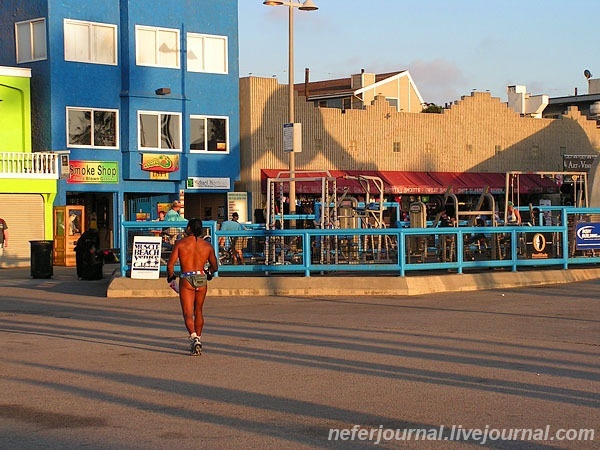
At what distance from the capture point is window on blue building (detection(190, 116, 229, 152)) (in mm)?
41656

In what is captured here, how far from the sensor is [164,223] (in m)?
21.7

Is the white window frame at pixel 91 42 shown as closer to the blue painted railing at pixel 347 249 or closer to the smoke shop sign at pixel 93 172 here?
the smoke shop sign at pixel 93 172

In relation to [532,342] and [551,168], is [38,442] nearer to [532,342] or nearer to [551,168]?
Answer: [532,342]

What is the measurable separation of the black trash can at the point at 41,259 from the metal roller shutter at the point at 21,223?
7.81 metres

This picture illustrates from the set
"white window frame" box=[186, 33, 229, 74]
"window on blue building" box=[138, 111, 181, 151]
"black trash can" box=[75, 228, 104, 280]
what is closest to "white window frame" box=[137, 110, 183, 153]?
"window on blue building" box=[138, 111, 181, 151]

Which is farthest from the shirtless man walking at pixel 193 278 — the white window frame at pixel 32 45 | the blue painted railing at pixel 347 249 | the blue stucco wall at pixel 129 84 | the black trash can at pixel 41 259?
the white window frame at pixel 32 45

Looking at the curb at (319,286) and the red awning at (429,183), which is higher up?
the red awning at (429,183)

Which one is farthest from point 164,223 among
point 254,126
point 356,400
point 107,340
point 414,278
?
point 254,126

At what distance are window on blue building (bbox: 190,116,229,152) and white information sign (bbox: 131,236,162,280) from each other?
20037 millimetres

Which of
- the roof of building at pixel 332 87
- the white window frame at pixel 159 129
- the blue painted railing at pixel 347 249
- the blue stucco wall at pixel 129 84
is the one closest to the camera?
the blue painted railing at pixel 347 249

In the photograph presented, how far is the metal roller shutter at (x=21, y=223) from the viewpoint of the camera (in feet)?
119

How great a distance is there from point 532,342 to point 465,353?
1.47m

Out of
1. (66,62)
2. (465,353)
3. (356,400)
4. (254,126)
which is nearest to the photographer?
(356,400)

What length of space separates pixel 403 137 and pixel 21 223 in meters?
18.8
